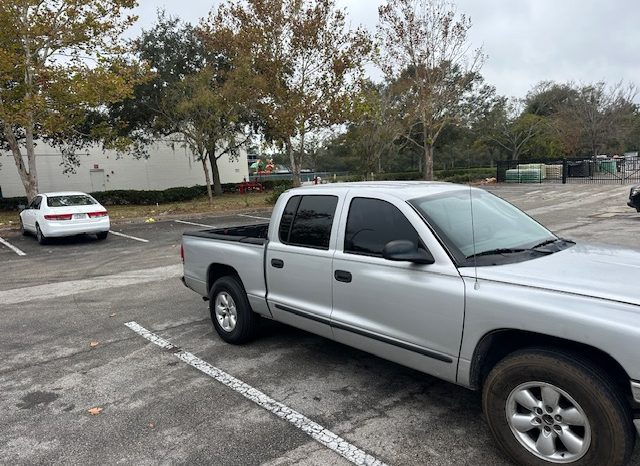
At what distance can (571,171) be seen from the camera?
32.8 metres

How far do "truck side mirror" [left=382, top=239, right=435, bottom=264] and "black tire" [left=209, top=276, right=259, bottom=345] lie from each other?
83.0 inches

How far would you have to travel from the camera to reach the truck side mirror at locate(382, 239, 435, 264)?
10.2 ft

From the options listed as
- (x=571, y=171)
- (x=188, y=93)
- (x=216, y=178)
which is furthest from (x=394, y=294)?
(x=571, y=171)

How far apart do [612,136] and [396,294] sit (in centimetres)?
4868

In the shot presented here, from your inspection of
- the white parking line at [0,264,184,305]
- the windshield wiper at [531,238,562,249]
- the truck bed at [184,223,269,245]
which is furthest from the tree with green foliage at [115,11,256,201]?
the windshield wiper at [531,238,562,249]

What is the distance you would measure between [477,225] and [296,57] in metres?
19.6

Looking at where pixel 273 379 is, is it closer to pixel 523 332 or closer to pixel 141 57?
pixel 523 332

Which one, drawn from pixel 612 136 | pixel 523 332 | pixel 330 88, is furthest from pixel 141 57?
pixel 612 136

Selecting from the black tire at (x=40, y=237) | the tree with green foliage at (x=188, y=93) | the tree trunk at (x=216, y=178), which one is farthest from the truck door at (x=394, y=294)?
the tree trunk at (x=216, y=178)

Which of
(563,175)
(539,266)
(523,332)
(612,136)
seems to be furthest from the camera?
(612,136)

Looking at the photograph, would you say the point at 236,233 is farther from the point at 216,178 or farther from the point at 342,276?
the point at 216,178

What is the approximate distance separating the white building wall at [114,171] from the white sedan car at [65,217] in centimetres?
1890

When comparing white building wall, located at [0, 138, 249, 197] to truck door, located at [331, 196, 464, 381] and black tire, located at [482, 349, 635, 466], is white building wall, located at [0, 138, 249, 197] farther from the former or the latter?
black tire, located at [482, 349, 635, 466]

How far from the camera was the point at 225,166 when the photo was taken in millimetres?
39688
